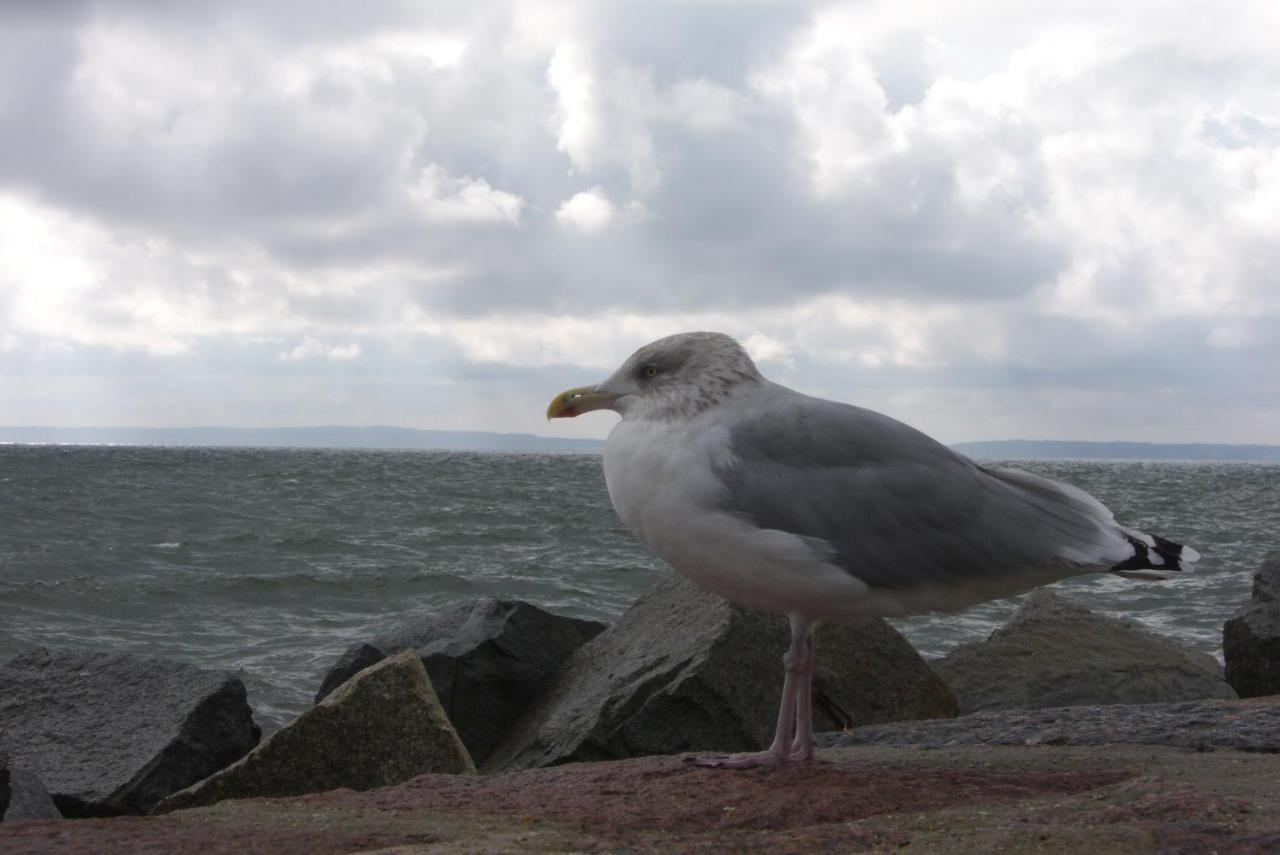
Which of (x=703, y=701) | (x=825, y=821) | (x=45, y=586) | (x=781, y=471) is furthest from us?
(x=45, y=586)

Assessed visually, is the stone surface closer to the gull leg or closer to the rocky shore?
the rocky shore

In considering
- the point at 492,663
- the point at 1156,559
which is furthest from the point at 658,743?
the point at 1156,559

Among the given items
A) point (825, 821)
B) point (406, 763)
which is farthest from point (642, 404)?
point (406, 763)

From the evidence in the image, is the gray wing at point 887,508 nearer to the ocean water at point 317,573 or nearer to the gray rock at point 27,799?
the gray rock at point 27,799

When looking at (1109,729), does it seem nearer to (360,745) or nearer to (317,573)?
(360,745)

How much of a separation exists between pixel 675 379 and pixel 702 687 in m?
2.49

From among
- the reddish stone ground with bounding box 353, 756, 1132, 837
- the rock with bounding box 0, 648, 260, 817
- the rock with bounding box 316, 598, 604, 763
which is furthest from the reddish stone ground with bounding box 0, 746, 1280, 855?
the rock with bounding box 316, 598, 604, 763

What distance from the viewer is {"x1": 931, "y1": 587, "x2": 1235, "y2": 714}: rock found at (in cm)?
741

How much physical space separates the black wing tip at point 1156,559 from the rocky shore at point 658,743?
1.99ft

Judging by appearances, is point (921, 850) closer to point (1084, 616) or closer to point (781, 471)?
point (781, 471)

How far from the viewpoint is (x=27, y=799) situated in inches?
221

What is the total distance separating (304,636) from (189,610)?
8.27 feet

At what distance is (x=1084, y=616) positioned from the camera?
8.35 m

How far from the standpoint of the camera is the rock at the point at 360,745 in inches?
226
